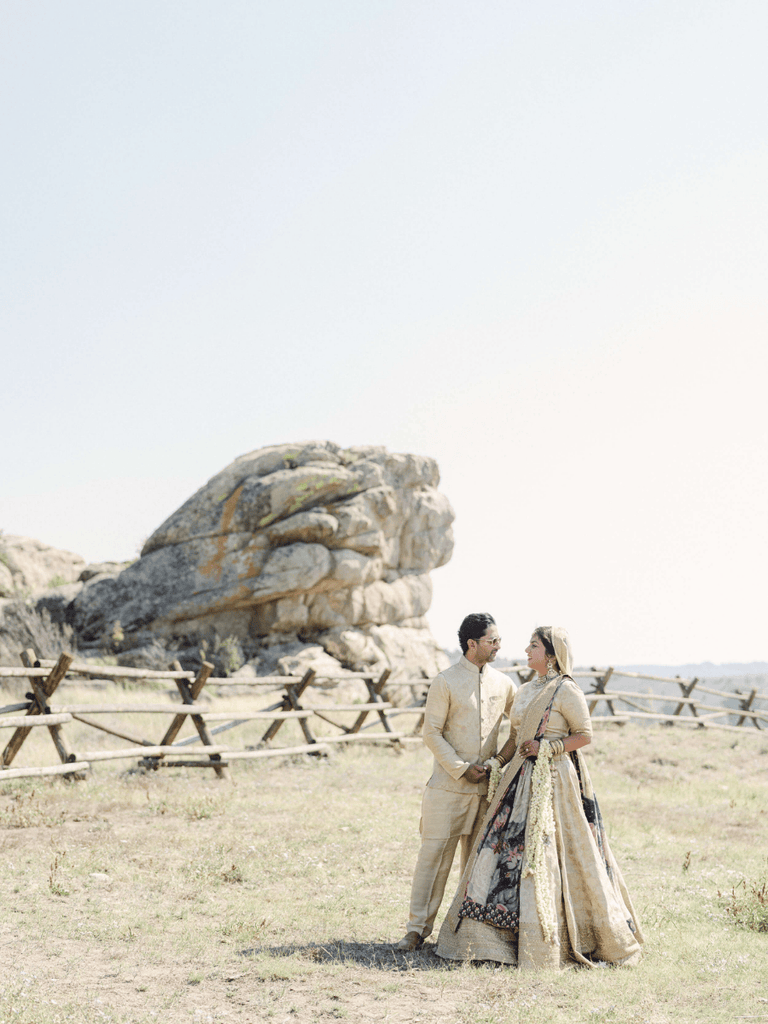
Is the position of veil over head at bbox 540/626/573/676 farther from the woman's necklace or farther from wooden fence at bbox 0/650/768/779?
wooden fence at bbox 0/650/768/779

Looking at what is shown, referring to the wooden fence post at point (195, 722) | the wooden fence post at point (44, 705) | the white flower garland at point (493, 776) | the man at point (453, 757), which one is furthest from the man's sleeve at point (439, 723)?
the wooden fence post at point (195, 722)

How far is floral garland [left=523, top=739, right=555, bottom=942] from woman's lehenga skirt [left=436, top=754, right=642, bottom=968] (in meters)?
→ 0.03

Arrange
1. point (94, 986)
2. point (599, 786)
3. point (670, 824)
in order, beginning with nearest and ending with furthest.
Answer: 1. point (94, 986)
2. point (670, 824)
3. point (599, 786)

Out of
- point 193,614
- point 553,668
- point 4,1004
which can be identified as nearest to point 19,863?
point 4,1004

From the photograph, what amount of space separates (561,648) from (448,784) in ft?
3.62

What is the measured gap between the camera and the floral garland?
482 centimetres

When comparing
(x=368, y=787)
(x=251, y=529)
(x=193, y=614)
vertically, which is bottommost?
Answer: (x=368, y=787)

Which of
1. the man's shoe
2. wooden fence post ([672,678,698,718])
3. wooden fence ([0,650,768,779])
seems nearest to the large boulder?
wooden fence post ([672,678,698,718])

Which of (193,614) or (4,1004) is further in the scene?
(193,614)

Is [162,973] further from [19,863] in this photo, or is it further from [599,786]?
[599,786]

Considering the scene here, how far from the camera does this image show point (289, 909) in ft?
20.2

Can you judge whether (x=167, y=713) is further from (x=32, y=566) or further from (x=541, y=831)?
(x=32, y=566)

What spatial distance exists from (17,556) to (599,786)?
2097 cm

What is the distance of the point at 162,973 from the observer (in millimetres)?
4898
